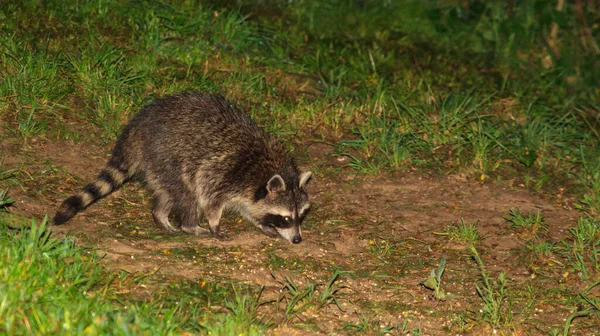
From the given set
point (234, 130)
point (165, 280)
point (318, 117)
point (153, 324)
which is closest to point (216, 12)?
point (318, 117)

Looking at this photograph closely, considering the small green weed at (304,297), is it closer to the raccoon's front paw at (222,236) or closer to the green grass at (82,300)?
the green grass at (82,300)

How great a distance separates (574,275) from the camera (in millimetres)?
5930

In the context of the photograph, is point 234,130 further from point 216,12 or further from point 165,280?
point 216,12

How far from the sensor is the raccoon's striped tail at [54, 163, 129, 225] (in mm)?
5660

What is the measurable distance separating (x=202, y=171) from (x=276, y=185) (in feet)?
1.85

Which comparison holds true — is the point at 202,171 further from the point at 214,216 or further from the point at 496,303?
the point at 496,303

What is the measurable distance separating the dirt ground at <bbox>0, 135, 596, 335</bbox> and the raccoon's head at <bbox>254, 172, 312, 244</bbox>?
11cm

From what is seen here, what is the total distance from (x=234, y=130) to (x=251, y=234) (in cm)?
82

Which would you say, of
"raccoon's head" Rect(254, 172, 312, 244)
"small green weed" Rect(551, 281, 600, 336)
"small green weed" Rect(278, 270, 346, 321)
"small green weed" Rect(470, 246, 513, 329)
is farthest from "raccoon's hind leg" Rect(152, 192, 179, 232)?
"small green weed" Rect(551, 281, 600, 336)

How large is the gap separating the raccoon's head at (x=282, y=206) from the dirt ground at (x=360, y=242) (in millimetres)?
113

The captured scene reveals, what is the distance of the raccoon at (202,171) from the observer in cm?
615

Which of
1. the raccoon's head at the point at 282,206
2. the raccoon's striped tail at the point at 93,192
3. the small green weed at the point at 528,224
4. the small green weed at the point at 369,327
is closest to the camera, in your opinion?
the small green weed at the point at 369,327

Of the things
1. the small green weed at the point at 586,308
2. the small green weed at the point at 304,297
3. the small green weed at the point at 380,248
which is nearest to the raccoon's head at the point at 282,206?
the small green weed at the point at 380,248

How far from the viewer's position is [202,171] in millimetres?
6227
